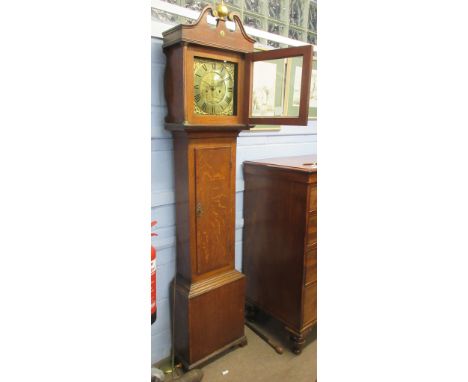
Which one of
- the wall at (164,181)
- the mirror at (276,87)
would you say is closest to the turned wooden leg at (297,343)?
the wall at (164,181)

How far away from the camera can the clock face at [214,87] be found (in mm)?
1367

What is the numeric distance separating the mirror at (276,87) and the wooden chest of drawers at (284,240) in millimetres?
363

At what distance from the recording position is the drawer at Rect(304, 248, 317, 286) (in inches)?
66.2

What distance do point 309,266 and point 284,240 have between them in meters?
0.19

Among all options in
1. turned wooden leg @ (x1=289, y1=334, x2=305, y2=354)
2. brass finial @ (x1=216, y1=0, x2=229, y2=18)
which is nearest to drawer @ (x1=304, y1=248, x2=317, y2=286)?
turned wooden leg @ (x1=289, y1=334, x2=305, y2=354)

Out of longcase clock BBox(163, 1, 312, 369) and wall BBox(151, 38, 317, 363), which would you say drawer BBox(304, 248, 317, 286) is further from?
wall BBox(151, 38, 317, 363)

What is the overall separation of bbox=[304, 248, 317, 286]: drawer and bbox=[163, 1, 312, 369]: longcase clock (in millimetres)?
348

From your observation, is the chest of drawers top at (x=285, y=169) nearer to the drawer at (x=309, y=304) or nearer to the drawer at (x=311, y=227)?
the drawer at (x=311, y=227)
